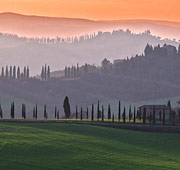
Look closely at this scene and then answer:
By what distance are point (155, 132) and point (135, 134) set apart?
842 cm

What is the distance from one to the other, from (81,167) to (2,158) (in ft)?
32.4

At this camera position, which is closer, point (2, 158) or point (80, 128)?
point (2, 158)

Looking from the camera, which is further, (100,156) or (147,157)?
(147,157)

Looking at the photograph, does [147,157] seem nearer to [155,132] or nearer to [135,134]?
[135,134]

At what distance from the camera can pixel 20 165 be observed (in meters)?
52.2

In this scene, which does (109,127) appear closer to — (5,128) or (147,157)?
(5,128)

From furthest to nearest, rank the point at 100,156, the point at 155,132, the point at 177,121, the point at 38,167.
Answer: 1. the point at 177,121
2. the point at 155,132
3. the point at 100,156
4. the point at 38,167

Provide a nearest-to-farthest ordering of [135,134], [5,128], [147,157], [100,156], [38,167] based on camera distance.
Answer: [38,167]
[100,156]
[147,157]
[5,128]
[135,134]

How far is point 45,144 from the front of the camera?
6556 cm

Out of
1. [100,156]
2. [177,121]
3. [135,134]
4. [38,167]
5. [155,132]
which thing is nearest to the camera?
[38,167]

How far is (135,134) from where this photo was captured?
97438mm

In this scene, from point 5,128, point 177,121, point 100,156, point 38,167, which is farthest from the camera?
point 177,121

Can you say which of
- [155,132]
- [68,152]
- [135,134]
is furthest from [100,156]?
[155,132]

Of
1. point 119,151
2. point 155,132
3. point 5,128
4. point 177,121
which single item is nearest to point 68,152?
point 119,151
